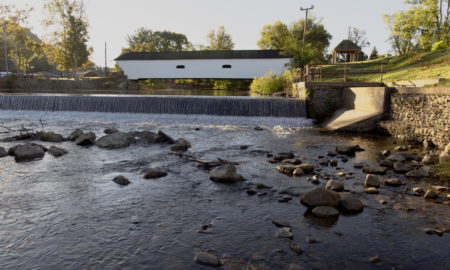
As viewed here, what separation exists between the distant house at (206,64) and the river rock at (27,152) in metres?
29.4

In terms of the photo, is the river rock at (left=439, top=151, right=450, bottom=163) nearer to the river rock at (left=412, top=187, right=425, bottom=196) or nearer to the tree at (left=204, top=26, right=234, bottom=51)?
the river rock at (left=412, top=187, right=425, bottom=196)

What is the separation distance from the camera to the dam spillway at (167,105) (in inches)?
673

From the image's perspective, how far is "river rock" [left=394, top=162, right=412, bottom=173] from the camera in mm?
7480

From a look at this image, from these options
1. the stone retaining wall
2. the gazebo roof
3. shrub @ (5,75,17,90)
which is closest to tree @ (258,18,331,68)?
the gazebo roof

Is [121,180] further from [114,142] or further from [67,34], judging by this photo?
[67,34]

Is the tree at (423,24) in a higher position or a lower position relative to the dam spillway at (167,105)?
higher

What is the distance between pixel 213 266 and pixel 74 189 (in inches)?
149

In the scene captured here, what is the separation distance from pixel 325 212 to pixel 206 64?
33709 millimetres

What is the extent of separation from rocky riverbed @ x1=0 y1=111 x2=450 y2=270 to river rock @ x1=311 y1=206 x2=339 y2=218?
2 cm

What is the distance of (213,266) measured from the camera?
3.80 m

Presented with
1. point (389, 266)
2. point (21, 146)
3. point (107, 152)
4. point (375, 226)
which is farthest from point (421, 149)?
point (21, 146)

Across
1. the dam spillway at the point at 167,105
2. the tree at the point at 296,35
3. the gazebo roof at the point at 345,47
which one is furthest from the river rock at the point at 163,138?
the tree at the point at 296,35

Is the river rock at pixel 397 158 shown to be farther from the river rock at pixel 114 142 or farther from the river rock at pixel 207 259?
the river rock at pixel 114 142

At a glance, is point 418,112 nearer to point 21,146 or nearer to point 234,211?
point 234,211
